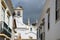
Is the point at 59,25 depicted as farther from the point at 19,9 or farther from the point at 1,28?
the point at 19,9

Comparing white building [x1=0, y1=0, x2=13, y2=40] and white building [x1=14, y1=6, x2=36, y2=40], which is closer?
white building [x1=0, y1=0, x2=13, y2=40]

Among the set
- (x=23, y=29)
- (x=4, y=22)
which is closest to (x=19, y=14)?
(x=23, y=29)

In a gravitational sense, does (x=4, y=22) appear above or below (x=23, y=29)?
above

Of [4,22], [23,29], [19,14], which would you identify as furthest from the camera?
[19,14]

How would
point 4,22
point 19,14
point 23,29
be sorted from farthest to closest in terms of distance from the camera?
point 19,14 < point 23,29 < point 4,22

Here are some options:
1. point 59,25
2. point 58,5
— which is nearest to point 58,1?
point 58,5

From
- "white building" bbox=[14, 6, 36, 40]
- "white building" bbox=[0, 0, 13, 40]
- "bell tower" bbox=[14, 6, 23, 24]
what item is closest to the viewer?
"white building" bbox=[0, 0, 13, 40]

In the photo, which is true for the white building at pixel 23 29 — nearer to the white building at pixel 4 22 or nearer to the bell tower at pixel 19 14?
the bell tower at pixel 19 14

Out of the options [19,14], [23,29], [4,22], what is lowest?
[23,29]

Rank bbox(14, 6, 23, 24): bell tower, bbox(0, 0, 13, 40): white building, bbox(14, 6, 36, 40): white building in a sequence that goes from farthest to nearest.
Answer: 1. bbox(14, 6, 23, 24): bell tower
2. bbox(14, 6, 36, 40): white building
3. bbox(0, 0, 13, 40): white building

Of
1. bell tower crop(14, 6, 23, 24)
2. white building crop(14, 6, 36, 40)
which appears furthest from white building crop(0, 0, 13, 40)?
bell tower crop(14, 6, 23, 24)

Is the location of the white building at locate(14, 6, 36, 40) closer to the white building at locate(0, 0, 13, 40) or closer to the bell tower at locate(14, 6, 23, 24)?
the bell tower at locate(14, 6, 23, 24)

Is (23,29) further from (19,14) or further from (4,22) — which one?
(4,22)

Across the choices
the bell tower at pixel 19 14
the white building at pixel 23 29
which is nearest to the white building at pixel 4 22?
the white building at pixel 23 29
